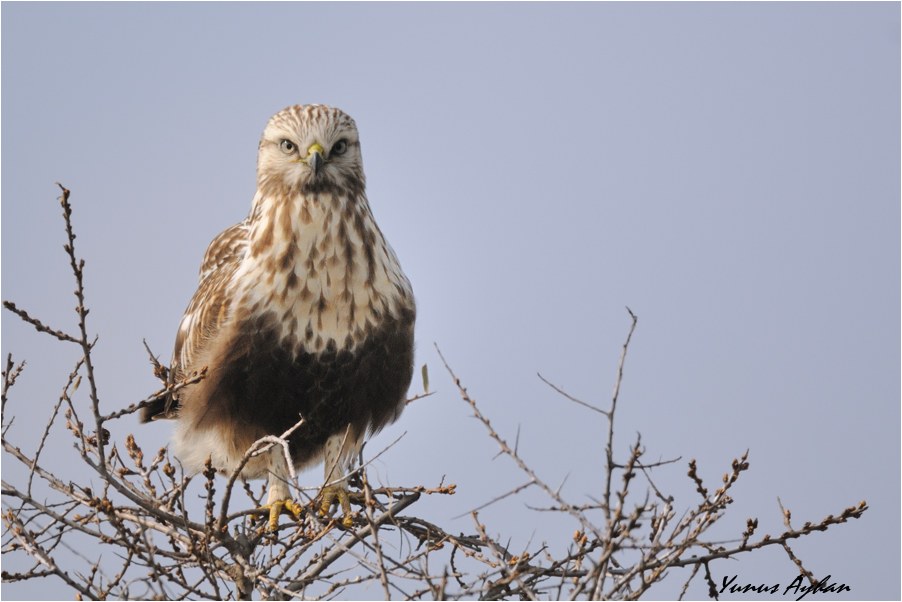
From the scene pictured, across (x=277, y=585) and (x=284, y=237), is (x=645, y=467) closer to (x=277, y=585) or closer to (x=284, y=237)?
(x=277, y=585)

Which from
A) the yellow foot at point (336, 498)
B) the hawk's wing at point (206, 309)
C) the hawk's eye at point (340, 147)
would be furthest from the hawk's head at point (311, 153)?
the yellow foot at point (336, 498)

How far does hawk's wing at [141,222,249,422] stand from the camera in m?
4.82

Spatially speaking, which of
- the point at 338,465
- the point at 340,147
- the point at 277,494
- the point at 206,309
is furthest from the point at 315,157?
the point at 277,494

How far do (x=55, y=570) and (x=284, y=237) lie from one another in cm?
179

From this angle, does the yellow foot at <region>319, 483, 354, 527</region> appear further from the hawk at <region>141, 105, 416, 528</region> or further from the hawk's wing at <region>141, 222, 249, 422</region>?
the hawk's wing at <region>141, 222, 249, 422</region>

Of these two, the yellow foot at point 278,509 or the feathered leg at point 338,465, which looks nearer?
the yellow foot at point 278,509

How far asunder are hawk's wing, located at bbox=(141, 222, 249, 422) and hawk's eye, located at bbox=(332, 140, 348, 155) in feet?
2.11

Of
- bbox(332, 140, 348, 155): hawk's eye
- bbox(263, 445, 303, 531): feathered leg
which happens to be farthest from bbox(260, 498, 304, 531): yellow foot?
bbox(332, 140, 348, 155): hawk's eye

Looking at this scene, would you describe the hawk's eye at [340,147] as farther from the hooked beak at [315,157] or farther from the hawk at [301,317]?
the hooked beak at [315,157]

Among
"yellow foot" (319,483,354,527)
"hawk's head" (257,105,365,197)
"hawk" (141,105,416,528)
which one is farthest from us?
"yellow foot" (319,483,354,527)

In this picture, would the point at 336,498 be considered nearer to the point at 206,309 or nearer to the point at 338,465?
the point at 338,465

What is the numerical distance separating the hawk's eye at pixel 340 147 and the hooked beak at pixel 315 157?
117 millimetres

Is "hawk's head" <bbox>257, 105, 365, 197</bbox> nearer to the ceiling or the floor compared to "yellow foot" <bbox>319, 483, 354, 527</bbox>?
nearer to the ceiling

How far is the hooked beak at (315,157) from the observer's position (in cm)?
475
